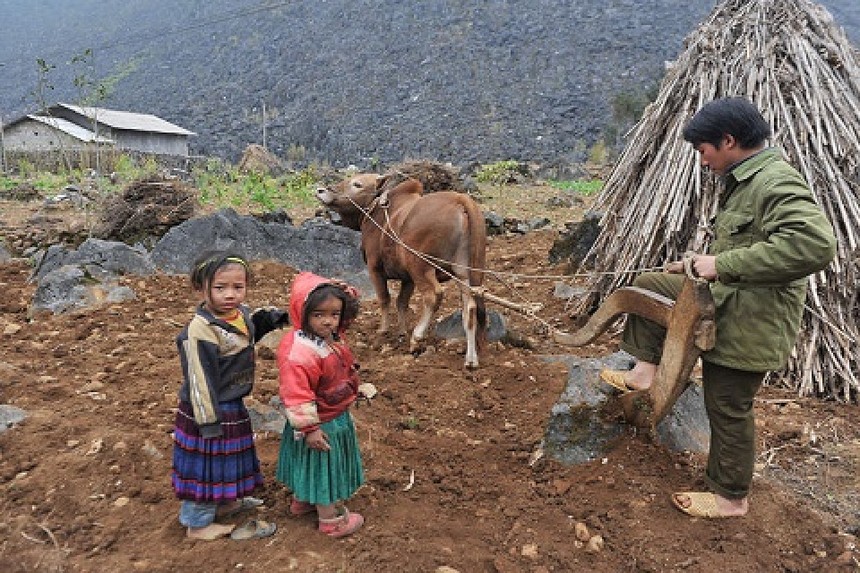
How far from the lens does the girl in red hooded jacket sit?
2721 mm

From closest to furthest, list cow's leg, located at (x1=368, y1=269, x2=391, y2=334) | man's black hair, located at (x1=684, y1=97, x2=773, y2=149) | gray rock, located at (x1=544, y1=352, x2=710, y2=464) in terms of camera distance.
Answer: man's black hair, located at (x1=684, y1=97, x2=773, y2=149) < gray rock, located at (x1=544, y1=352, x2=710, y2=464) < cow's leg, located at (x1=368, y1=269, x2=391, y2=334)

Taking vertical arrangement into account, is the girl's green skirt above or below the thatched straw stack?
below

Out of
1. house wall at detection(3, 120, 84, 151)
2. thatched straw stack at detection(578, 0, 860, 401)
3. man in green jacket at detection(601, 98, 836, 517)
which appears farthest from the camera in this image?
house wall at detection(3, 120, 84, 151)

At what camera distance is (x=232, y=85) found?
1572 inches

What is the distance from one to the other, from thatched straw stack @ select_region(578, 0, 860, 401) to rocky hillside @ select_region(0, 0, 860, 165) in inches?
844

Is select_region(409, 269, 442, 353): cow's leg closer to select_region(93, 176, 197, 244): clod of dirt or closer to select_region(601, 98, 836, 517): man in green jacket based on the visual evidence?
select_region(601, 98, 836, 517): man in green jacket

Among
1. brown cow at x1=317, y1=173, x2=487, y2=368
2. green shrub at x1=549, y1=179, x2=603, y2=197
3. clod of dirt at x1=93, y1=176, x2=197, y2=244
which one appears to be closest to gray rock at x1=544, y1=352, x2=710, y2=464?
brown cow at x1=317, y1=173, x2=487, y2=368

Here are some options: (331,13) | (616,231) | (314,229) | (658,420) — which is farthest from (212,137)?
(658,420)

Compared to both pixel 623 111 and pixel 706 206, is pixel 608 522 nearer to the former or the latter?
pixel 706 206

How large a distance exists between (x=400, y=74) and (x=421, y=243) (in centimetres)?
3476

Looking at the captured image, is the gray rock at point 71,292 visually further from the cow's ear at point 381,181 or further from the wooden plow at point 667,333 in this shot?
the wooden plow at point 667,333

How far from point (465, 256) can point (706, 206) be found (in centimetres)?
180

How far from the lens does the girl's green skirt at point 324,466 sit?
112 inches

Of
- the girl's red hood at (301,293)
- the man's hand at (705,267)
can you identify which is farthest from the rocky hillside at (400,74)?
the girl's red hood at (301,293)
